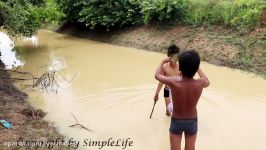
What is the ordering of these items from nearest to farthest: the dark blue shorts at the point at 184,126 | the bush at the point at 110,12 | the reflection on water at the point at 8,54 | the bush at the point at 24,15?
the dark blue shorts at the point at 184,126 < the bush at the point at 24,15 < the reflection on water at the point at 8,54 < the bush at the point at 110,12

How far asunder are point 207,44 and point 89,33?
23.2ft

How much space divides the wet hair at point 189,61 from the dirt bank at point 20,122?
296cm

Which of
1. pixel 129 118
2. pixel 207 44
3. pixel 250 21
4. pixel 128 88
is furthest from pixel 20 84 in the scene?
pixel 250 21

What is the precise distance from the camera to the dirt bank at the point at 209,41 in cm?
1125

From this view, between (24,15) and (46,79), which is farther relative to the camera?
(24,15)

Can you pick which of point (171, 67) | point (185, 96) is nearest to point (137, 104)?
point (171, 67)

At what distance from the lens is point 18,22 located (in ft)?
39.1

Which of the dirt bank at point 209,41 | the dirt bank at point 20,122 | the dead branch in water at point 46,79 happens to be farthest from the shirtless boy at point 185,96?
the dirt bank at point 209,41

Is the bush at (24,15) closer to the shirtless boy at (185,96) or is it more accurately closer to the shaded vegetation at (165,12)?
the shaded vegetation at (165,12)

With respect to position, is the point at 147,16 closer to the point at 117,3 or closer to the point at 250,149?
the point at 117,3

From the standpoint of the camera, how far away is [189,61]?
14.0 ft

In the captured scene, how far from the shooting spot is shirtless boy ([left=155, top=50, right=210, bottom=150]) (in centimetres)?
432

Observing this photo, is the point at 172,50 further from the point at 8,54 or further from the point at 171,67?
the point at 8,54

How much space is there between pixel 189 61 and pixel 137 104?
14.7 feet
